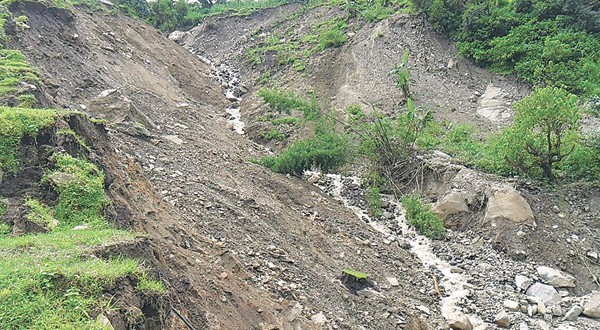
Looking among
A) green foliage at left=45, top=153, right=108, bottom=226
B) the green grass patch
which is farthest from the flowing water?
green foliage at left=45, top=153, right=108, bottom=226

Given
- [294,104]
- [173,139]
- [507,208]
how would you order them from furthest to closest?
[294,104]
[173,139]
[507,208]

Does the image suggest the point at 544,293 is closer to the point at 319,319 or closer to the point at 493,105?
the point at 319,319

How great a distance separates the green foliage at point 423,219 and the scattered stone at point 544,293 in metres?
2.66

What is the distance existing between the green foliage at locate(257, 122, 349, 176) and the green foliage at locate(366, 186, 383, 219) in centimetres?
132

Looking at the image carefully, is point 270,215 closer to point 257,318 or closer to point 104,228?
point 257,318

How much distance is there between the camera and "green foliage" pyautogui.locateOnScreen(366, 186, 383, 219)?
12578 millimetres

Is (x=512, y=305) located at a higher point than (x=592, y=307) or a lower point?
lower

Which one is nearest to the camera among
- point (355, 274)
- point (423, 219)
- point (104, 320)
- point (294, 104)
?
point (104, 320)

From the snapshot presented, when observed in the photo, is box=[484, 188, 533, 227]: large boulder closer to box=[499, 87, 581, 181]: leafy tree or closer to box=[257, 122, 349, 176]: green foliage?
box=[499, 87, 581, 181]: leafy tree

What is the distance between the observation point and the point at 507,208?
10.8 meters

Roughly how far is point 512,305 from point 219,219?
6.19 meters

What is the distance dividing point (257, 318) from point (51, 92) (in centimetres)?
842

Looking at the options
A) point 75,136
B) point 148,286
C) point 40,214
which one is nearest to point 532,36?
point 75,136

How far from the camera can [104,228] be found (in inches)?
214
